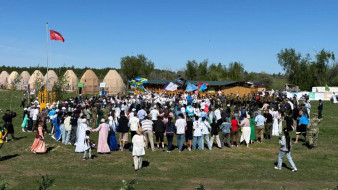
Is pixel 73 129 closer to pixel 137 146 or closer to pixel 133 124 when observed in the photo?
pixel 133 124

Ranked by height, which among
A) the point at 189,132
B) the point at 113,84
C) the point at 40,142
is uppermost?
the point at 113,84

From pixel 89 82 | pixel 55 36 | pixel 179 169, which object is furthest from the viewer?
pixel 89 82

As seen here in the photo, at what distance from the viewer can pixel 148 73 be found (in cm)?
7188

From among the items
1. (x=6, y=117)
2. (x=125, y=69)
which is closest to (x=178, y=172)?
(x=6, y=117)

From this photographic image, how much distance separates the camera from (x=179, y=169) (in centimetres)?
1185

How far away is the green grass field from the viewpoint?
1013 centimetres

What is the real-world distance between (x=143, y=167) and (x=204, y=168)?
7.41 feet

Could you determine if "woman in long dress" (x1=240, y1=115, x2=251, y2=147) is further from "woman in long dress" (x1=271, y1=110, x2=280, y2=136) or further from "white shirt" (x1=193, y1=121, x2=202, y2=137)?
"woman in long dress" (x1=271, y1=110, x2=280, y2=136)

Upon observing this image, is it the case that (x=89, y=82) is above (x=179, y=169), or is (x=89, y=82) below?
above

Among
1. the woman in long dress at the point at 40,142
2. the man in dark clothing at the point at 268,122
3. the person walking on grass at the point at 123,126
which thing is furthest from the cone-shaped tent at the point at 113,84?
the woman in long dress at the point at 40,142

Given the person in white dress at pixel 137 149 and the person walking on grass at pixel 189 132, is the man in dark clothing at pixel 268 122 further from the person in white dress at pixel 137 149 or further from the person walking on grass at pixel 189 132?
the person in white dress at pixel 137 149

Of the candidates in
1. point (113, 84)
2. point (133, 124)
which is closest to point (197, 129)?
point (133, 124)

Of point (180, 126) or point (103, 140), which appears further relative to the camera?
point (180, 126)

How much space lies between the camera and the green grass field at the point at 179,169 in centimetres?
1013
